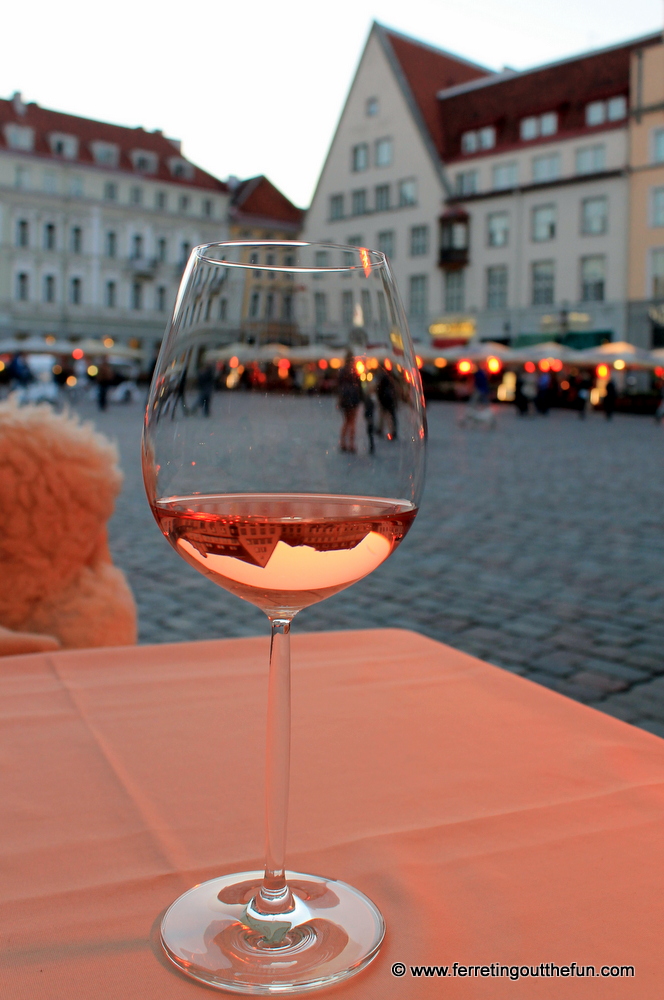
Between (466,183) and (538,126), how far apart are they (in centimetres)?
397

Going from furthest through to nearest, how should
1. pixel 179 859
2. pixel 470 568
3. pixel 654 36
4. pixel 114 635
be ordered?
pixel 654 36
pixel 470 568
pixel 114 635
pixel 179 859

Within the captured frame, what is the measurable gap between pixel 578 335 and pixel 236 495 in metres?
40.3

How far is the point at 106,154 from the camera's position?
187 ft

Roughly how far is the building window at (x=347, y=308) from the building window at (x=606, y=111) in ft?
139

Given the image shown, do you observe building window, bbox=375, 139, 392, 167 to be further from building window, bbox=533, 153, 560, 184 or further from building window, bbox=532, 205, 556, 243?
building window, bbox=532, 205, 556, 243

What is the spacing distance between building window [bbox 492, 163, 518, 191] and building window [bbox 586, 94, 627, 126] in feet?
11.9

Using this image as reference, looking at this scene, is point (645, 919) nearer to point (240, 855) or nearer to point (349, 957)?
point (349, 957)

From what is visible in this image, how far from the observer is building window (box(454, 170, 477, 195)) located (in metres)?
43.8

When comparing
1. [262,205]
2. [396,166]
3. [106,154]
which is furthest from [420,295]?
[106,154]

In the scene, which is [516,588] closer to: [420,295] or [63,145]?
[420,295]

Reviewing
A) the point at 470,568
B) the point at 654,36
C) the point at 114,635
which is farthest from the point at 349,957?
the point at 654,36

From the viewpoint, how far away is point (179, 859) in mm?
776

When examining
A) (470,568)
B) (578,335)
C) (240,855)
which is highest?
(578,335)

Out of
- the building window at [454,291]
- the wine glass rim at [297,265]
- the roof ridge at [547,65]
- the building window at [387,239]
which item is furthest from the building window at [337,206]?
the wine glass rim at [297,265]
